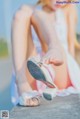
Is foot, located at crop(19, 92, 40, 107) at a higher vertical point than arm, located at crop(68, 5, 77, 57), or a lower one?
lower

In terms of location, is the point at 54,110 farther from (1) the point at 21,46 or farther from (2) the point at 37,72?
(1) the point at 21,46

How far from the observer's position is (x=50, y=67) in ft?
7.65

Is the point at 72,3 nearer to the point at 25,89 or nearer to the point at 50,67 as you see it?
the point at 50,67

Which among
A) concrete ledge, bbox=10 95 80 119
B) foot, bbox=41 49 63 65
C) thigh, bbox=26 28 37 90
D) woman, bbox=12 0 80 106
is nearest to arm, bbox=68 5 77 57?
woman, bbox=12 0 80 106

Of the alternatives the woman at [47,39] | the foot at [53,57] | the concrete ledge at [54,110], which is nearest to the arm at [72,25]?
the woman at [47,39]

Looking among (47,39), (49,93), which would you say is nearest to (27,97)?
(49,93)

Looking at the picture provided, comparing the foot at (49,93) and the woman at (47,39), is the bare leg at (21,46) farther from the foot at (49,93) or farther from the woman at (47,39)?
the foot at (49,93)

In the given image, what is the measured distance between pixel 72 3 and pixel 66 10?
60mm

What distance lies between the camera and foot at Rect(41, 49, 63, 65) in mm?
2314

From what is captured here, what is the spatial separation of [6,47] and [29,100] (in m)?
0.37

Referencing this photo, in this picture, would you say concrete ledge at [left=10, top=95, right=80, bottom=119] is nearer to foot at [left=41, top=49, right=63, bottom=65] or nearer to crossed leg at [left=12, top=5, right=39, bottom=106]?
crossed leg at [left=12, top=5, right=39, bottom=106]

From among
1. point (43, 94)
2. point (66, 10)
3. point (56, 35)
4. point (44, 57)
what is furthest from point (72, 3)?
point (43, 94)

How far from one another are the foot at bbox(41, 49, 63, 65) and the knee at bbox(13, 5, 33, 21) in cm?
27

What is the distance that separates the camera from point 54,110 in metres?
2.30
